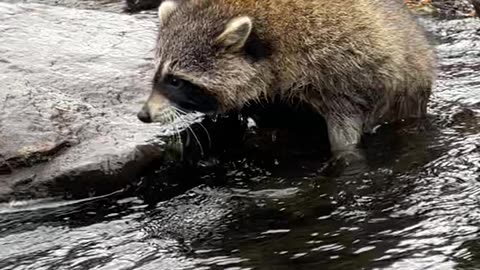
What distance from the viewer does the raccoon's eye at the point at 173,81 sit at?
6586 mm

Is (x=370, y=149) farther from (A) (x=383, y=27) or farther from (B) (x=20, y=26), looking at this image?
(B) (x=20, y=26)

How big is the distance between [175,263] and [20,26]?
374 cm

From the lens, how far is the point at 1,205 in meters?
5.99

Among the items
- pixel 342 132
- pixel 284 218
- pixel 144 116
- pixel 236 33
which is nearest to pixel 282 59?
pixel 236 33

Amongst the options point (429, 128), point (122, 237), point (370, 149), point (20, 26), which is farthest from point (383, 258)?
point (20, 26)

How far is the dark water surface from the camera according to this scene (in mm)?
5094

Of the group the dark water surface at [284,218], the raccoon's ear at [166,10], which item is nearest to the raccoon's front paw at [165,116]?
the dark water surface at [284,218]

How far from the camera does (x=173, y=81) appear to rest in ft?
21.6

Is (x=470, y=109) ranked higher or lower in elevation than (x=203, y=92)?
lower

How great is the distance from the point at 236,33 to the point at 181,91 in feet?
1.89

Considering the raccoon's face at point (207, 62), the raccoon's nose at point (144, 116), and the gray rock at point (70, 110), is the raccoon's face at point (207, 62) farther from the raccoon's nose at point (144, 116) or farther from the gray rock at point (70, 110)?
the gray rock at point (70, 110)

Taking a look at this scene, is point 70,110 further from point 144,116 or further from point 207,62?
point 207,62

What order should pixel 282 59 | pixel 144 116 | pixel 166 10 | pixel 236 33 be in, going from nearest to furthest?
pixel 144 116 → pixel 236 33 → pixel 282 59 → pixel 166 10

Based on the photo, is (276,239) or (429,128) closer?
(276,239)
